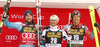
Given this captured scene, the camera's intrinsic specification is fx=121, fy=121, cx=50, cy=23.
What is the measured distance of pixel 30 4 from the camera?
316 centimetres

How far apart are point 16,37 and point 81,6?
6.43ft

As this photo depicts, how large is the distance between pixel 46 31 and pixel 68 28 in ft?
1.59

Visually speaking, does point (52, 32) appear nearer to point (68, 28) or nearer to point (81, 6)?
point (68, 28)

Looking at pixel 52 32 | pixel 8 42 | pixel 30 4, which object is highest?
pixel 30 4

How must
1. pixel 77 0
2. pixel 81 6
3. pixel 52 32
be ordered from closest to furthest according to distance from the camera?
pixel 52 32 < pixel 77 0 < pixel 81 6

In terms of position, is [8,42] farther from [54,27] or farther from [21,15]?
[54,27]

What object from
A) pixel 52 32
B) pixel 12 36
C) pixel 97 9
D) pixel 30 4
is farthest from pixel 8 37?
pixel 97 9

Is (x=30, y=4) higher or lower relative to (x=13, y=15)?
higher

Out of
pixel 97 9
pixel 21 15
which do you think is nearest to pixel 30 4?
pixel 21 15

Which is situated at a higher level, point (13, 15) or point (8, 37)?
point (13, 15)

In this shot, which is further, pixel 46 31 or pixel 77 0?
pixel 77 0

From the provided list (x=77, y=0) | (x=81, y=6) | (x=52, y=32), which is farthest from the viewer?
(x=81, y=6)

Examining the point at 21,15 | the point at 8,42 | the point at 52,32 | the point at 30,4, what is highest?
the point at 30,4

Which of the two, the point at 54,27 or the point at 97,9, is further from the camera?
the point at 97,9
